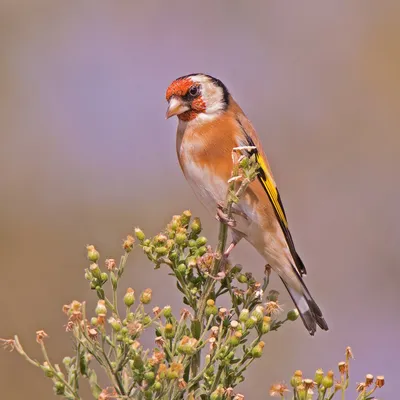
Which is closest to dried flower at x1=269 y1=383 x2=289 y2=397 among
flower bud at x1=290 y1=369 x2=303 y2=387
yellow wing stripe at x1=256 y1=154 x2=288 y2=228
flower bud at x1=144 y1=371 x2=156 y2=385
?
flower bud at x1=290 y1=369 x2=303 y2=387

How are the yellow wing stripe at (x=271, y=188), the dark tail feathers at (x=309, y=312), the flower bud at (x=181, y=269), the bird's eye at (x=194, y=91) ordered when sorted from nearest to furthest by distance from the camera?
1. the flower bud at (x=181, y=269)
2. the dark tail feathers at (x=309, y=312)
3. the yellow wing stripe at (x=271, y=188)
4. the bird's eye at (x=194, y=91)

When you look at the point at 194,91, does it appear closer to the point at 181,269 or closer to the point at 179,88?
the point at 179,88

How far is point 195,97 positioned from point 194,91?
0.03m

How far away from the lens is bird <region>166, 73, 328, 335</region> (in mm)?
3891

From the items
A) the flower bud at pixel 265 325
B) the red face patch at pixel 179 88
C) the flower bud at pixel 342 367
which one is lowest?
the flower bud at pixel 342 367

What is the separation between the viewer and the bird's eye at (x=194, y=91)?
4125 millimetres

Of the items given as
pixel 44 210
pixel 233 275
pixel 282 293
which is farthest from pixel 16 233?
pixel 233 275

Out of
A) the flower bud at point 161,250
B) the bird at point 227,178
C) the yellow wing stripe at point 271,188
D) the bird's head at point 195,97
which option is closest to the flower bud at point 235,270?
the flower bud at point 161,250

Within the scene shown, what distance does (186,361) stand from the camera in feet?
7.79

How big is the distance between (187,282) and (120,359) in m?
0.47

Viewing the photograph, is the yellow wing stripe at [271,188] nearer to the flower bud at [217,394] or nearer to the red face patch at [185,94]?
the red face patch at [185,94]

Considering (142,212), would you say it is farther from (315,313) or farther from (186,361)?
(186,361)

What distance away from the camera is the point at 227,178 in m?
3.85

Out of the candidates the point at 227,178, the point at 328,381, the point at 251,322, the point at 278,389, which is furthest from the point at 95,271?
the point at 227,178
